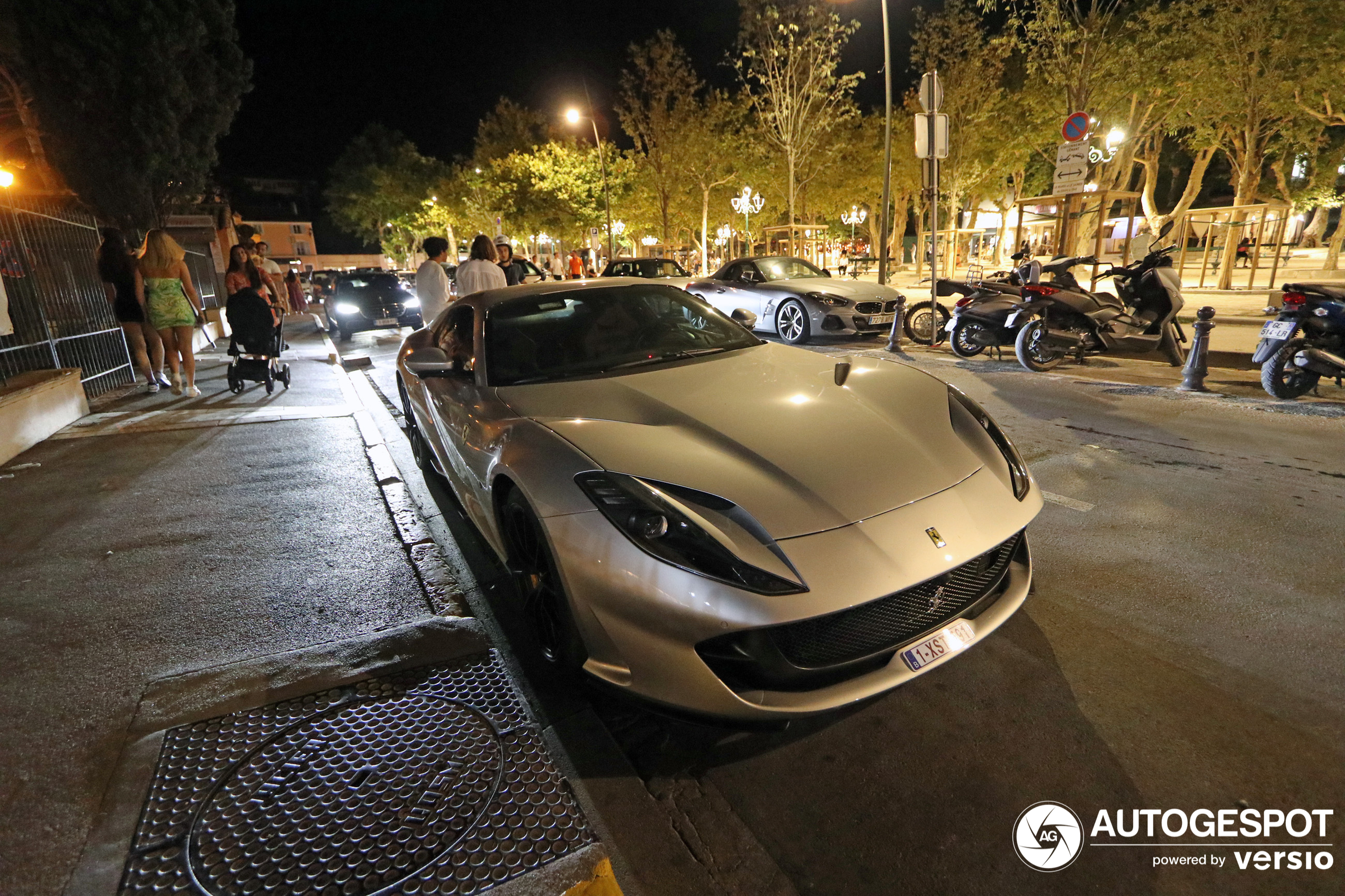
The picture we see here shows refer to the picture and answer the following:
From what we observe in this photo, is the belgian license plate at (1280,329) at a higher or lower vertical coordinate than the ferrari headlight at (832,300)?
lower

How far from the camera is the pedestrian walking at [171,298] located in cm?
720

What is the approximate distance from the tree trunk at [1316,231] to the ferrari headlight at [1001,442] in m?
51.1

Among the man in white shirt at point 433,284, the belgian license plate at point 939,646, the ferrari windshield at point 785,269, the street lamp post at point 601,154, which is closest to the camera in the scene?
the belgian license plate at point 939,646

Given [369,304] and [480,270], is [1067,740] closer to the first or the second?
[480,270]

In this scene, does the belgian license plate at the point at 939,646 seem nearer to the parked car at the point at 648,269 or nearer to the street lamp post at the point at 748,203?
the parked car at the point at 648,269

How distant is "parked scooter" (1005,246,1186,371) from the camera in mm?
7523

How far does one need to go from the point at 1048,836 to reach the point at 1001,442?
1.40m

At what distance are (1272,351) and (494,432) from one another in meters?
6.85

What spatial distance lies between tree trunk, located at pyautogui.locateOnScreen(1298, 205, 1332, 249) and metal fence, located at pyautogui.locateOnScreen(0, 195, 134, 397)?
176 feet

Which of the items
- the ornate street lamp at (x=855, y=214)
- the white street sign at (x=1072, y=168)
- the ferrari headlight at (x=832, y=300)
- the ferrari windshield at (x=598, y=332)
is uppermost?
the ornate street lamp at (x=855, y=214)

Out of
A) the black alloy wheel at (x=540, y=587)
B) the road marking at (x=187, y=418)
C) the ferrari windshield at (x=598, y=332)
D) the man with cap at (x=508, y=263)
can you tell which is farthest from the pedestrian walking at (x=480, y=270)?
the black alloy wheel at (x=540, y=587)

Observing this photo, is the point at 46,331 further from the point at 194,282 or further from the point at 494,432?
the point at 194,282

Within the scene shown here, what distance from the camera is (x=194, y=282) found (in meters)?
14.8

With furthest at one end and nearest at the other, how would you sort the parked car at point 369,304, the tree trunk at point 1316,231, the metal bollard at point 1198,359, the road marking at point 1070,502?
the tree trunk at point 1316,231, the parked car at point 369,304, the metal bollard at point 1198,359, the road marking at point 1070,502
